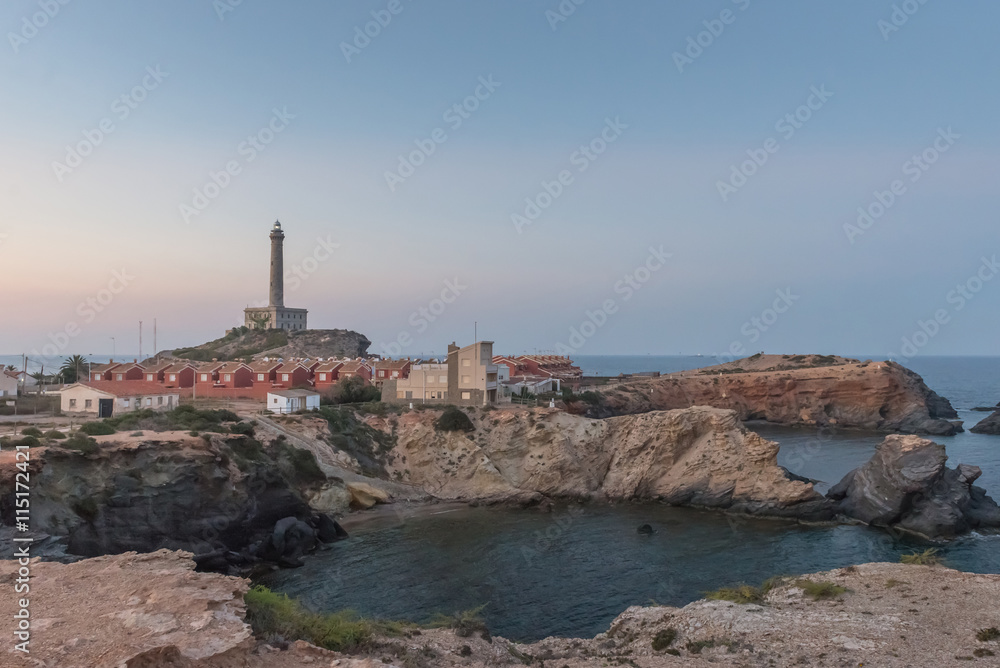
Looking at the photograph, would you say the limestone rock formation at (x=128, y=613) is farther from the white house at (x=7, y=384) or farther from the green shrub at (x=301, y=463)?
the white house at (x=7, y=384)

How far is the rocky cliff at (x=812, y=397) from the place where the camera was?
76125 millimetres

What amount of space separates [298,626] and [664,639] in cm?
926

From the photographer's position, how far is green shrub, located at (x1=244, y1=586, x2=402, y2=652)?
1362 cm

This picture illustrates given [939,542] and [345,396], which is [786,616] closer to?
[939,542]

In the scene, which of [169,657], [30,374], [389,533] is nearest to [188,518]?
[389,533]

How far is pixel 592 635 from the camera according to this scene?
851 inches

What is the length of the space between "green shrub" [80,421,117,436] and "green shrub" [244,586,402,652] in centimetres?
2336

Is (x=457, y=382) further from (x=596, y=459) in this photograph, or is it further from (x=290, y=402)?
(x=596, y=459)

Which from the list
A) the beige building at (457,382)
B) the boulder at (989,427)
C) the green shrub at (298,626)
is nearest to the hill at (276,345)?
the beige building at (457,382)

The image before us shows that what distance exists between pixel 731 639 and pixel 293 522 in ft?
71.9

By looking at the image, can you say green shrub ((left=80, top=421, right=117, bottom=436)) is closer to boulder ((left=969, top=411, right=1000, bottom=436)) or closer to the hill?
the hill

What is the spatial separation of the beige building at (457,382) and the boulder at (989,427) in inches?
2140

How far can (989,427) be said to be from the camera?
72.1 meters

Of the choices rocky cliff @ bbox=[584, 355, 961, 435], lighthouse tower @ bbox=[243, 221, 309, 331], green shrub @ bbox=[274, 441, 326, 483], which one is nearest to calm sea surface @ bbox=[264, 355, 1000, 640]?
green shrub @ bbox=[274, 441, 326, 483]
